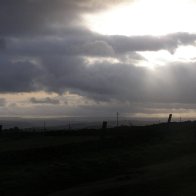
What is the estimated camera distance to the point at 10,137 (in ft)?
147

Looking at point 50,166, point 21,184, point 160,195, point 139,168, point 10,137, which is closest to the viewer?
point 160,195

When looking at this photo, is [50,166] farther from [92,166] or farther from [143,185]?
[143,185]

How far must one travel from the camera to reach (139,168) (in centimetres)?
2636

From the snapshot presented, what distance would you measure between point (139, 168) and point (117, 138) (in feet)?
34.0

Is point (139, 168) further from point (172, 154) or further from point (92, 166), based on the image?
point (172, 154)

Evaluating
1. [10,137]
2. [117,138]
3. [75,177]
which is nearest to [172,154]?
[117,138]

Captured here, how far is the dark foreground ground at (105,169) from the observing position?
19.9 m

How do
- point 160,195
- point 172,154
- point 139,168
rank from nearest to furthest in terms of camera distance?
point 160,195 → point 139,168 → point 172,154

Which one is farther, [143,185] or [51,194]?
[143,185]

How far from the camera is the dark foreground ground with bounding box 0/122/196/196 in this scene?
19.9 m

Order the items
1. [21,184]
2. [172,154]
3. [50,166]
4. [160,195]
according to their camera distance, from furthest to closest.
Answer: [172,154], [50,166], [21,184], [160,195]

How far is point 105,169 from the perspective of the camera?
25.4m

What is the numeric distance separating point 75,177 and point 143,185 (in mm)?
3585

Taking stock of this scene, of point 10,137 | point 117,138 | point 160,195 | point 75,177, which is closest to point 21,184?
point 75,177
